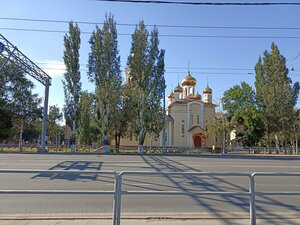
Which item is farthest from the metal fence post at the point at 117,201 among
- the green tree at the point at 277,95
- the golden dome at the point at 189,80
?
the golden dome at the point at 189,80

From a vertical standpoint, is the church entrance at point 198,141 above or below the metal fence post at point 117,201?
above

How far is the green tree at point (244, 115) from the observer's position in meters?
60.5

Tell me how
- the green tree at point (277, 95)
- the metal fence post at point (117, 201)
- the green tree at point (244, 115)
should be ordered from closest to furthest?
1. the metal fence post at point (117, 201)
2. the green tree at point (277, 95)
3. the green tree at point (244, 115)

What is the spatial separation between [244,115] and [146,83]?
27.1 meters

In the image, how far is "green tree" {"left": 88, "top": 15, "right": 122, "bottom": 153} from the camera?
41.2 m

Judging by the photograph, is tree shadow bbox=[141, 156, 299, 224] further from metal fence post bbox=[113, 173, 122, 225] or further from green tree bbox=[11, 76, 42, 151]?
green tree bbox=[11, 76, 42, 151]

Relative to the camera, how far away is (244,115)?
61.1m

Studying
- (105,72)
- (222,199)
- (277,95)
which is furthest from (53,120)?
(222,199)

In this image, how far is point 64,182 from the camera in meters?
11.2

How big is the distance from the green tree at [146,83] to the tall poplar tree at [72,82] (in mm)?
6885

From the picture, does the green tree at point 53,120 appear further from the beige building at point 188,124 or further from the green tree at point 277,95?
the green tree at point 277,95

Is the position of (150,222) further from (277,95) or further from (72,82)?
(277,95)

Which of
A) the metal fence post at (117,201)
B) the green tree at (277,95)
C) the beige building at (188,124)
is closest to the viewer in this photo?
the metal fence post at (117,201)

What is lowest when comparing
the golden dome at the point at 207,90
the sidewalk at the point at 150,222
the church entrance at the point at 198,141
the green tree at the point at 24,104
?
the sidewalk at the point at 150,222
